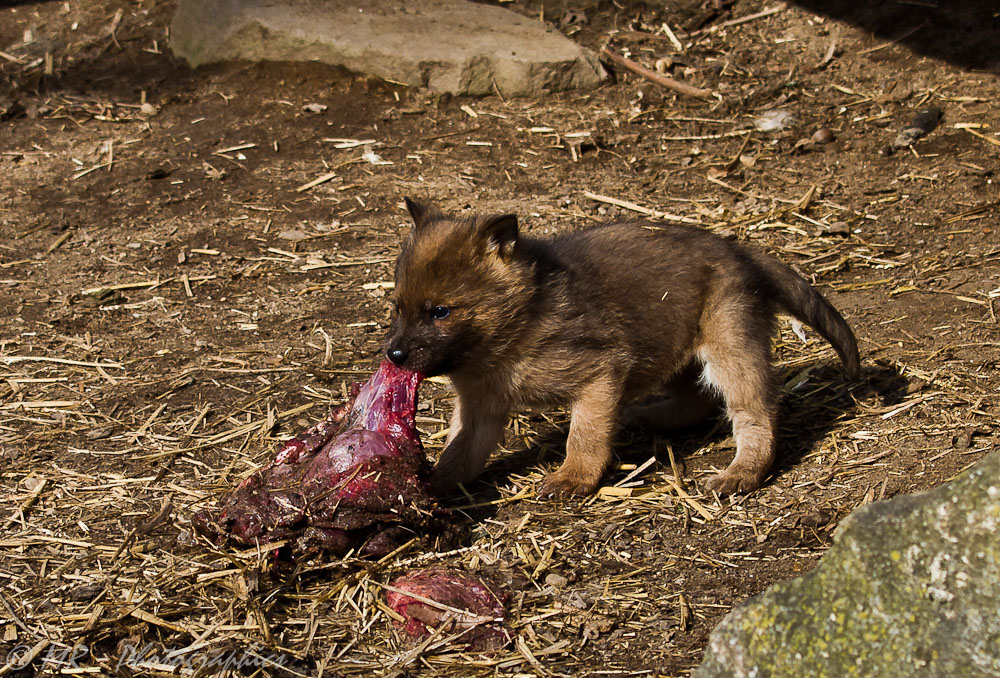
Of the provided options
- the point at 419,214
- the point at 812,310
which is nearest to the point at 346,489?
the point at 419,214

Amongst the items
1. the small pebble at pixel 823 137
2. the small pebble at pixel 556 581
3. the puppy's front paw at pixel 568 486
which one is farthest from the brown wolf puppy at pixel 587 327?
the small pebble at pixel 823 137

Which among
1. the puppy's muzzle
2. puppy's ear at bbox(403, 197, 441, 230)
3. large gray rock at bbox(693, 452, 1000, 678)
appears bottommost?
the puppy's muzzle

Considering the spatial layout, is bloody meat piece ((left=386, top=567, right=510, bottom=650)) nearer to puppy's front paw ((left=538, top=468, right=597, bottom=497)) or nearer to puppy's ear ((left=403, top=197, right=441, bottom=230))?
puppy's front paw ((left=538, top=468, right=597, bottom=497))

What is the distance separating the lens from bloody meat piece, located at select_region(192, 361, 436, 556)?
461cm

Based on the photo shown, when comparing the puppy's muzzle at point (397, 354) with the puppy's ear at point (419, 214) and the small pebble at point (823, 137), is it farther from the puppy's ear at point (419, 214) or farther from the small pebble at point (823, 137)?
the small pebble at point (823, 137)

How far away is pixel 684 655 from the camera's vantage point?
402cm

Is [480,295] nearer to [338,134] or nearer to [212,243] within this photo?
[212,243]

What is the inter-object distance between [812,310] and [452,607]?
8.75 ft

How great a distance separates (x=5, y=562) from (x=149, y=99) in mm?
6783

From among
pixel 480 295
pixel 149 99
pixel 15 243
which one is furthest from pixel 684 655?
pixel 149 99

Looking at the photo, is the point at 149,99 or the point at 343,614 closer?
the point at 343,614

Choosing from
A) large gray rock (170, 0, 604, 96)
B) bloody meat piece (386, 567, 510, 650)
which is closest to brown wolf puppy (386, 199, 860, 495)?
bloody meat piece (386, 567, 510, 650)

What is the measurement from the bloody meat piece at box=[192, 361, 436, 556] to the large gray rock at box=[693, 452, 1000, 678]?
1988mm

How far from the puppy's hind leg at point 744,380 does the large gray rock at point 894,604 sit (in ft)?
7.57
